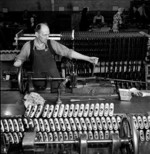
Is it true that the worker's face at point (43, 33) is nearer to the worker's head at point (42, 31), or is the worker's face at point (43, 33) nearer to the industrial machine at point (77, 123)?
the worker's head at point (42, 31)

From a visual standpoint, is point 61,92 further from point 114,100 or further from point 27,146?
point 27,146

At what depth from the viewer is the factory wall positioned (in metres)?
11.4

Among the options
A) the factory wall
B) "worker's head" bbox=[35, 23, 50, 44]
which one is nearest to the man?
"worker's head" bbox=[35, 23, 50, 44]

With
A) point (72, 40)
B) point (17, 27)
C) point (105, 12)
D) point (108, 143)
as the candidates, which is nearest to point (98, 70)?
point (72, 40)

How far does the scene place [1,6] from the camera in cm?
1137

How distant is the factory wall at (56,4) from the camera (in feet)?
37.4

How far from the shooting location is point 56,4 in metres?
11.4

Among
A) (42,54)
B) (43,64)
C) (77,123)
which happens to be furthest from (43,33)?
(77,123)

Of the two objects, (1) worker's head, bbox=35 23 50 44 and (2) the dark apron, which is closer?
(1) worker's head, bbox=35 23 50 44

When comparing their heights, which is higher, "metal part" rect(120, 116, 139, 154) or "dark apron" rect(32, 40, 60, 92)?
"dark apron" rect(32, 40, 60, 92)

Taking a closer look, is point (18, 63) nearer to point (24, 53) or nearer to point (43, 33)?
point (24, 53)

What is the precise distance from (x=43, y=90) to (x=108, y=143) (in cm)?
109

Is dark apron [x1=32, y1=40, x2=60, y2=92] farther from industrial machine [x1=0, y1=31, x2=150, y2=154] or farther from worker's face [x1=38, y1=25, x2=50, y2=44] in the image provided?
industrial machine [x1=0, y1=31, x2=150, y2=154]

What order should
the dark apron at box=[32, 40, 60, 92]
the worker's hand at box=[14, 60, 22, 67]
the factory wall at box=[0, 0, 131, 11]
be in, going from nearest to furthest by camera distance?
the worker's hand at box=[14, 60, 22, 67] < the dark apron at box=[32, 40, 60, 92] < the factory wall at box=[0, 0, 131, 11]
